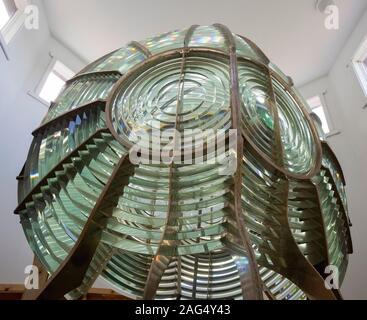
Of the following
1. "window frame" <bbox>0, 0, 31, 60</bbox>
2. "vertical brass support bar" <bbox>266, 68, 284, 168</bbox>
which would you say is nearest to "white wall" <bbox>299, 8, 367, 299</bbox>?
"vertical brass support bar" <bbox>266, 68, 284, 168</bbox>

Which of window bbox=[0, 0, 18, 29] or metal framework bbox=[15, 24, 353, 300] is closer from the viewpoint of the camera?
metal framework bbox=[15, 24, 353, 300]

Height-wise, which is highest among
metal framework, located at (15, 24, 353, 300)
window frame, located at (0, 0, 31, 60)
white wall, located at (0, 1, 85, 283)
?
window frame, located at (0, 0, 31, 60)

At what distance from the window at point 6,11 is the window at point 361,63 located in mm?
1956

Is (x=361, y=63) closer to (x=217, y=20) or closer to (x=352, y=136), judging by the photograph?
(x=352, y=136)

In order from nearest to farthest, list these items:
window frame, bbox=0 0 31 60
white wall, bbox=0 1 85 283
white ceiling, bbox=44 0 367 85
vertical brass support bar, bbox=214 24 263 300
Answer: vertical brass support bar, bbox=214 24 263 300, white wall, bbox=0 1 85 283, window frame, bbox=0 0 31 60, white ceiling, bbox=44 0 367 85

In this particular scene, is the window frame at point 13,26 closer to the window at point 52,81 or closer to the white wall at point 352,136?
the window at point 52,81

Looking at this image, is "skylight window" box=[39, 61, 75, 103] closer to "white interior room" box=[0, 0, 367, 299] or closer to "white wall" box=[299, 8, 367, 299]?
"white interior room" box=[0, 0, 367, 299]

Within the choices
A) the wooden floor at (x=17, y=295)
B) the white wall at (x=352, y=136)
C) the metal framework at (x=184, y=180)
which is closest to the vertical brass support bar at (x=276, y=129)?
the metal framework at (x=184, y=180)

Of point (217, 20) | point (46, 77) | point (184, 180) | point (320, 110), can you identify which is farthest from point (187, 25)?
point (184, 180)

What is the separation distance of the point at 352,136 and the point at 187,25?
1184 millimetres

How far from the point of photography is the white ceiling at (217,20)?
6.44ft

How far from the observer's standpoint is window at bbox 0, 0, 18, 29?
1.70 meters

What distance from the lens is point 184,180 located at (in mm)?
391

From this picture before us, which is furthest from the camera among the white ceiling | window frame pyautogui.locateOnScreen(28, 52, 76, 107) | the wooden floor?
the white ceiling
